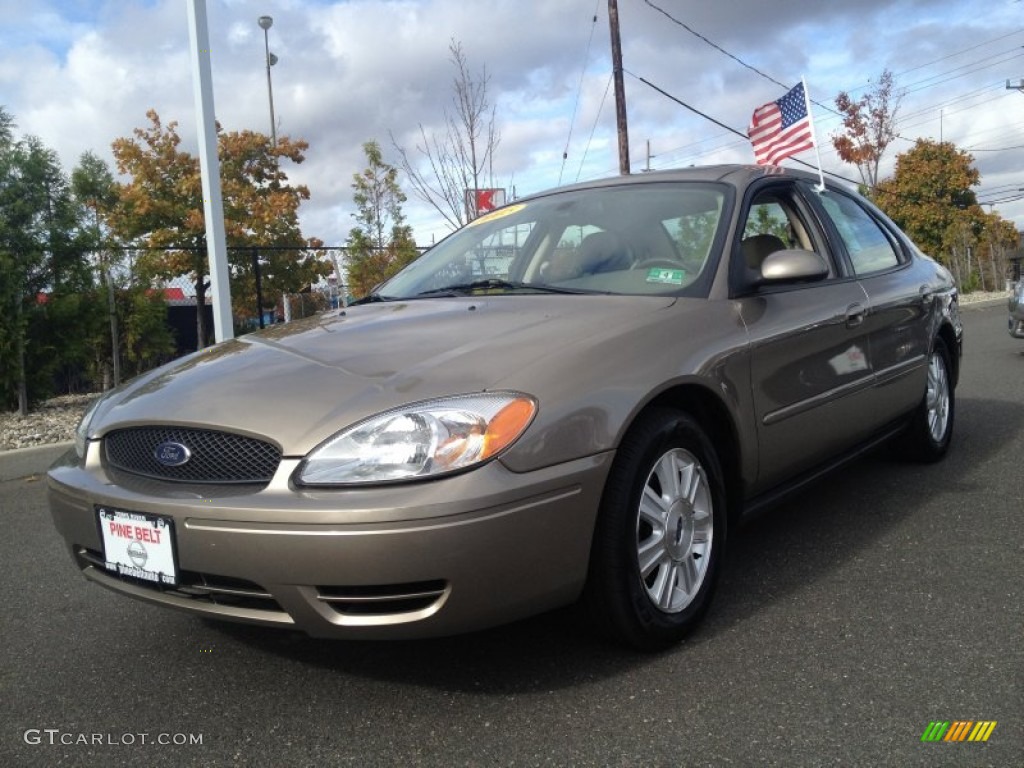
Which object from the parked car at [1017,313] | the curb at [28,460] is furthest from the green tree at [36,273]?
the parked car at [1017,313]

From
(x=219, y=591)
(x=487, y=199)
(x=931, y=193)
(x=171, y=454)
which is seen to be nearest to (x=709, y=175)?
(x=171, y=454)

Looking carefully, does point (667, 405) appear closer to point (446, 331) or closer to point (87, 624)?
point (446, 331)

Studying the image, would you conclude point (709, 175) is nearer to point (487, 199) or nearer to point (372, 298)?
point (372, 298)

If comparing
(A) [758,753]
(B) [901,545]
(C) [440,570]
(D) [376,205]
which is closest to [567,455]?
(C) [440,570]

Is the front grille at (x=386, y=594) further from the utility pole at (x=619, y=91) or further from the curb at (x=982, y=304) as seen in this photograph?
the curb at (x=982, y=304)

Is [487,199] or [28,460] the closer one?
[28,460]

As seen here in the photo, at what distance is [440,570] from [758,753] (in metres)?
0.86

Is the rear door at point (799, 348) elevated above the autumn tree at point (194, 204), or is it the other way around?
the autumn tree at point (194, 204)

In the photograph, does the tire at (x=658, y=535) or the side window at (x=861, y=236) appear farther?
the side window at (x=861, y=236)

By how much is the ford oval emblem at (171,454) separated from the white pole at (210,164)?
17.6 ft

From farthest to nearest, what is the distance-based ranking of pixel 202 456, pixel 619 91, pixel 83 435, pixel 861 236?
pixel 619 91, pixel 861 236, pixel 83 435, pixel 202 456

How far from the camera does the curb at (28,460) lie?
611 cm

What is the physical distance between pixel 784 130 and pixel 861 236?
8.08 ft

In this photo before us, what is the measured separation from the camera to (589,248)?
3398 millimetres
